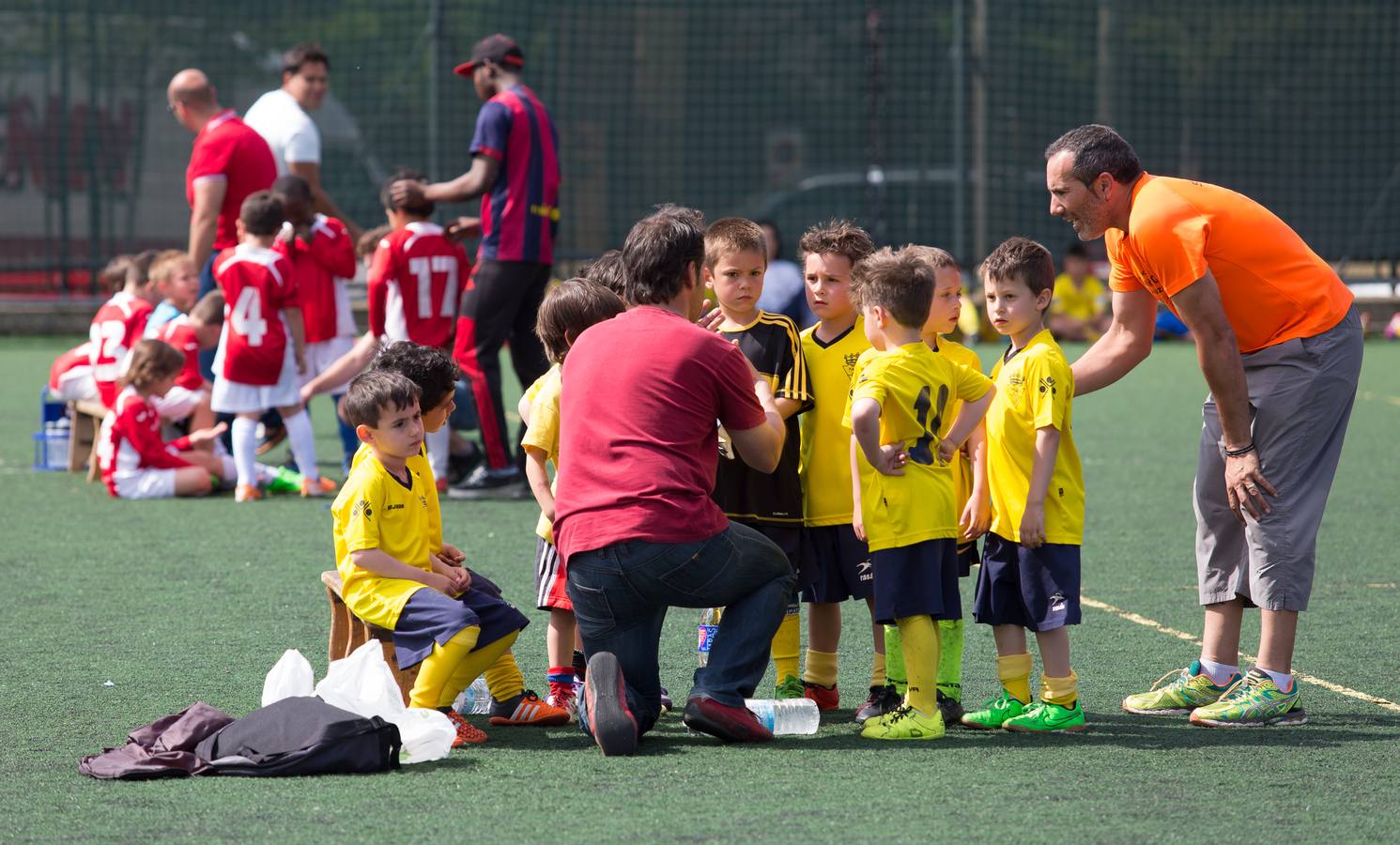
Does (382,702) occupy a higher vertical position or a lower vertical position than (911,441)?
lower

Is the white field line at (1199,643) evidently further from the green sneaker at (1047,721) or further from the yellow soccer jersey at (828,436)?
the yellow soccer jersey at (828,436)

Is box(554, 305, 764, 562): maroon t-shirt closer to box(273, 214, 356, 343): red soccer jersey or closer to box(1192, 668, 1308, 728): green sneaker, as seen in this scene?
box(1192, 668, 1308, 728): green sneaker

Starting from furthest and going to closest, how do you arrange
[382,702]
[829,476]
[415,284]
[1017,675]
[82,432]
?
[82,432] → [415,284] → [829,476] → [1017,675] → [382,702]

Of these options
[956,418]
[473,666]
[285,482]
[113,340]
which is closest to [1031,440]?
[956,418]

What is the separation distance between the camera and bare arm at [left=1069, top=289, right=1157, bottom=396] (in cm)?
454

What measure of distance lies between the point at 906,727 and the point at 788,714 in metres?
0.29

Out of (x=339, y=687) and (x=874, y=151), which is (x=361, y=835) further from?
(x=874, y=151)

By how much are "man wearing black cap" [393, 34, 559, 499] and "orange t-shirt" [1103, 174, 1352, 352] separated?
4194mm

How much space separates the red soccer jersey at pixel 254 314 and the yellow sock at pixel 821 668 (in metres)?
4.25

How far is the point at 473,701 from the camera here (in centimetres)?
438

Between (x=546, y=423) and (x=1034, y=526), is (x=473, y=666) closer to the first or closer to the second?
(x=546, y=423)

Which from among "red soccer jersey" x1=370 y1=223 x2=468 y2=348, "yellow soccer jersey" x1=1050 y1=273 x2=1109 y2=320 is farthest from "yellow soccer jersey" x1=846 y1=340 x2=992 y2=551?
"yellow soccer jersey" x1=1050 y1=273 x2=1109 y2=320

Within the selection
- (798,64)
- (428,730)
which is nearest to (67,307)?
(798,64)

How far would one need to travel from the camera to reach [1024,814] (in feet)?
11.2
